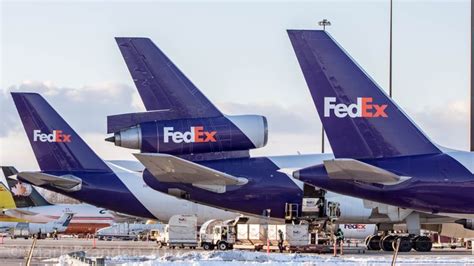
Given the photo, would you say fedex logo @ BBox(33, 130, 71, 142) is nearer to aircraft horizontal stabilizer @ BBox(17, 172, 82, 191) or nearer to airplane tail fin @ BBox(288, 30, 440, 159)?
aircraft horizontal stabilizer @ BBox(17, 172, 82, 191)

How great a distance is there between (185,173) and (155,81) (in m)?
4.46

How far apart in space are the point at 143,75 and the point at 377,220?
1265 cm

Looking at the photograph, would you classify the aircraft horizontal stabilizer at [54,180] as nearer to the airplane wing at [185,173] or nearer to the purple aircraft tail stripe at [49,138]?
the purple aircraft tail stripe at [49,138]

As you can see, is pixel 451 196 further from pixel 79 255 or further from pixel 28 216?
pixel 28 216

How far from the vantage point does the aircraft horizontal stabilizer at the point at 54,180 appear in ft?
182

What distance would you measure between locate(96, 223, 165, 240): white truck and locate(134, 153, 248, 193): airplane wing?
4096 centimetres

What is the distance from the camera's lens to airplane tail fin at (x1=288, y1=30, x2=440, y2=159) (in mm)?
Result: 38500

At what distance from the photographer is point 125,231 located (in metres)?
92.9

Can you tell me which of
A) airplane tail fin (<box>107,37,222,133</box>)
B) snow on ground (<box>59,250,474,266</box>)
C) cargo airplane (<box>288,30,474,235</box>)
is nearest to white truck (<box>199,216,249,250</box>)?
airplane tail fin (<box>107,37,222,133</box>)

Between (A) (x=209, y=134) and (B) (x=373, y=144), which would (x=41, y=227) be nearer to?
(A) (x=209, y=134)

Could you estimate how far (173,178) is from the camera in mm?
48156

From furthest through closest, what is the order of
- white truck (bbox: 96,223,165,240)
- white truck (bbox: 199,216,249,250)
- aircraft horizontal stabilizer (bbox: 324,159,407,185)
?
1. white truck (bbox: 96,223,165,240)
2. white truck (bbox: 199,216,249,250)
3. aircraft horizontal stabilizer (bbox: 324,159,407,185)

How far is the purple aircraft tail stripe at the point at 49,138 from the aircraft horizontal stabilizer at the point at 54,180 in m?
1.84

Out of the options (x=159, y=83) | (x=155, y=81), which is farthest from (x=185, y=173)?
(x=155, y=81)
